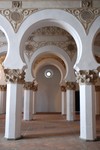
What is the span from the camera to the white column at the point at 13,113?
19.5ft

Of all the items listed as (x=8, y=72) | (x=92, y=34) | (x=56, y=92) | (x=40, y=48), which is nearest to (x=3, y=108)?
(x=56, y=92)

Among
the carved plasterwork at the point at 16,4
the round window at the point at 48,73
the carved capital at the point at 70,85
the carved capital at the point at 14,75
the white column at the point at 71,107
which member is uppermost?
the carved plasterwork at the point at 16,4

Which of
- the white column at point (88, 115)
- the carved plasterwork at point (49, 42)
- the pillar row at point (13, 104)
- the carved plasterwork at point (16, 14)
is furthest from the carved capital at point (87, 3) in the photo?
the carved plasterwork at point (49, 42)

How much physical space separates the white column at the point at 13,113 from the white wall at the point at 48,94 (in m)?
11.9

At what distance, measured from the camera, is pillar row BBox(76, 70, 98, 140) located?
19.5 feet

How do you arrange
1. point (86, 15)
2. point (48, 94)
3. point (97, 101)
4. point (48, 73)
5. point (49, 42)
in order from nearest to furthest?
point (86, 15) → point (49, 42) → point (97, 101) → point (48, 94) → point (48, 73)

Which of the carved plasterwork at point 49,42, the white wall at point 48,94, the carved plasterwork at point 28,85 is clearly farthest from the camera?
the white wall at point 48,94

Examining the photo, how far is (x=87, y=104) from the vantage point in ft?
19.7

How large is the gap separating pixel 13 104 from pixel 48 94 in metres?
12.2

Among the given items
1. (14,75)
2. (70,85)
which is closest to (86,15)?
(14,75)

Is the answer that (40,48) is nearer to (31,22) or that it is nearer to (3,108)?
(31,22)

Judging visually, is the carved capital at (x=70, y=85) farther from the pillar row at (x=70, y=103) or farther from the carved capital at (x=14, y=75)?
the carved capital at (x=14, y=75)

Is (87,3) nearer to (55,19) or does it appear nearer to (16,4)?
(55,19)

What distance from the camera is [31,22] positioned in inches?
249
